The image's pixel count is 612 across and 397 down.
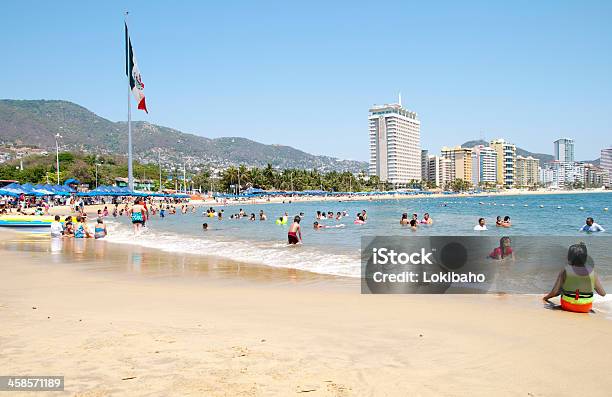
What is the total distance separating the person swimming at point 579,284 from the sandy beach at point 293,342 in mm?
252

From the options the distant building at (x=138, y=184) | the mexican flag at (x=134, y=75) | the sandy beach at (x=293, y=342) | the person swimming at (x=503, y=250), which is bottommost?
the sandy beach at (x=293, y=342)

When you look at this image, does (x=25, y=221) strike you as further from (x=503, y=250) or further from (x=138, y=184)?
(x=138, y=184)

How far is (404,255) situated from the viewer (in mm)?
12250

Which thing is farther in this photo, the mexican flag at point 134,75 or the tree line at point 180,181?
the tree line at point 180,181

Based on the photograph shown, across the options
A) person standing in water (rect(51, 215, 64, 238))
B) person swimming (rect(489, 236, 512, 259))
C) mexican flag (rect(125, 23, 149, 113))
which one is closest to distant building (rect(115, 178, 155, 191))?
mexican flag (rect(125, 23, 149, 113))

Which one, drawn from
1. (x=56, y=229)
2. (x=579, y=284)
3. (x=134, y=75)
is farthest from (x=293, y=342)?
(x=134, y=75)

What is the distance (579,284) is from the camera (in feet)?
22.2

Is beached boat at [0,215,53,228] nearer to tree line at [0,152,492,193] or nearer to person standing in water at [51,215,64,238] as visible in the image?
person standing in water at [51,215,64,238]

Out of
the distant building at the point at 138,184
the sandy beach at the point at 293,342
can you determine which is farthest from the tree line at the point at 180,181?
the sandy beach at the point at 293,342

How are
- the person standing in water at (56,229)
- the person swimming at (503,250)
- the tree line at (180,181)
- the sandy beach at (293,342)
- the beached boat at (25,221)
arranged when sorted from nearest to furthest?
the sandy beach at (293,342) < the person swimming at (503,250) < the person standing in water at (56,229) < the beached boat at (25,221) < the tree line at (180,181)

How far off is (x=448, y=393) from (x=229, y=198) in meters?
109

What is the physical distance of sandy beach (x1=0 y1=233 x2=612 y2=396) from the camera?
4.13 meters

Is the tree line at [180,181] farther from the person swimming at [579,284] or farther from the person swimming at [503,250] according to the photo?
the person swimming at [579,284]

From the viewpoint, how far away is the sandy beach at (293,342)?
4133mm
